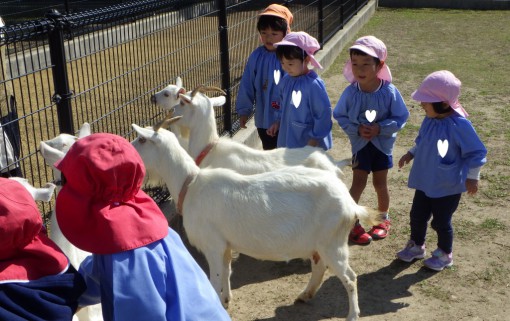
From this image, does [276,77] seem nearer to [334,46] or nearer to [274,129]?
[274,129]

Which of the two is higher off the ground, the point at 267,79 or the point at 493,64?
the point at 267,79

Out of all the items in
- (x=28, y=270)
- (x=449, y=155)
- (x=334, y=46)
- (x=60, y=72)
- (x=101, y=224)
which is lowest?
(x=334, y=46)

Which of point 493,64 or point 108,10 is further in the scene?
point 493,64

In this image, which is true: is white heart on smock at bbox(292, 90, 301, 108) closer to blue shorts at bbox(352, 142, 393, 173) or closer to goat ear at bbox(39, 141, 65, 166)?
blue shorts at bbox(352, 142, 393, 173)

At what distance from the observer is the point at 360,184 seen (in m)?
5.14

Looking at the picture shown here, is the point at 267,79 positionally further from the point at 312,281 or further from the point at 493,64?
the point at 493,64

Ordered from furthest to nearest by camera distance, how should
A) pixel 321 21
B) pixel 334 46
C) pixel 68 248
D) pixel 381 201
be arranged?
pixel 334 46
pixel 321 21
pixel 381 201
pixel 68 248

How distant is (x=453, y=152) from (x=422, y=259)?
887 mm

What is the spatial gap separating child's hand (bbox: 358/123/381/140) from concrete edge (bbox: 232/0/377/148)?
78.2 inches

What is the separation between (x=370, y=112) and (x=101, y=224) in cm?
313

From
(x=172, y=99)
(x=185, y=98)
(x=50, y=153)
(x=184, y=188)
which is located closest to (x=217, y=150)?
(x=185, y=98)

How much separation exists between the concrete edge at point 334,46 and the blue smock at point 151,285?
14.2ft

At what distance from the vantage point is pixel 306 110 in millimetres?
4953

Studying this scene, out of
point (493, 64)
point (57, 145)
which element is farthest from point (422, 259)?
point (493, 64)
